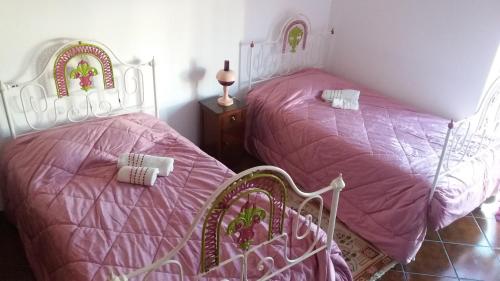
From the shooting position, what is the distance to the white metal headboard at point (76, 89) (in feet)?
7.77

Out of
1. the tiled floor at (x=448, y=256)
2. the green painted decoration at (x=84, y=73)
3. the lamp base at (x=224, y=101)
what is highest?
the green painted decoration at (x=84, y=73)

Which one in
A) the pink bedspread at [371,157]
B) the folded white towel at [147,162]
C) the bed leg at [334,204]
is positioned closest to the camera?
the bed leg at [334,204]

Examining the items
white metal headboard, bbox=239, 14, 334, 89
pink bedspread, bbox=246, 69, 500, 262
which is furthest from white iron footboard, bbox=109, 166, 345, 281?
white metal headboard, bbox=239, 14, 334, 89

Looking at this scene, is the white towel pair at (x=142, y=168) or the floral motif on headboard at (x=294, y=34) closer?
the white towel pair at (x=142, y=168)

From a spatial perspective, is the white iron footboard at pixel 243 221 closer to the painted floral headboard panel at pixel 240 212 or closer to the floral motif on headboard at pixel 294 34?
the painted floral headboard panel at pixel 240 212

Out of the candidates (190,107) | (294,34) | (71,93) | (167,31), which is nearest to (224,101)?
(190,107)

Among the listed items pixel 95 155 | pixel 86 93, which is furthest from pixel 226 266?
pixel 86 93

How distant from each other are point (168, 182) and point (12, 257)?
3.37 feet

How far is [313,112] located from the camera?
303 cm

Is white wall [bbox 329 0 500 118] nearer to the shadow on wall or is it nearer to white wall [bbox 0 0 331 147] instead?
white wall [bbox 0 0 331 147]

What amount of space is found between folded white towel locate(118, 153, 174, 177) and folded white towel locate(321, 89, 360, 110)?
1.48m

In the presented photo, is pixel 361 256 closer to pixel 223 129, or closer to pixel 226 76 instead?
pixel 223 129

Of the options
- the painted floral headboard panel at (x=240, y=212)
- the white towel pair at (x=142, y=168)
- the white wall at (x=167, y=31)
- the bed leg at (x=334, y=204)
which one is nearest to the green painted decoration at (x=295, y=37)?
the white wall at (x=167, y=31)

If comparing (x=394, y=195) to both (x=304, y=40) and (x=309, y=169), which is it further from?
(x=304, y=40)
